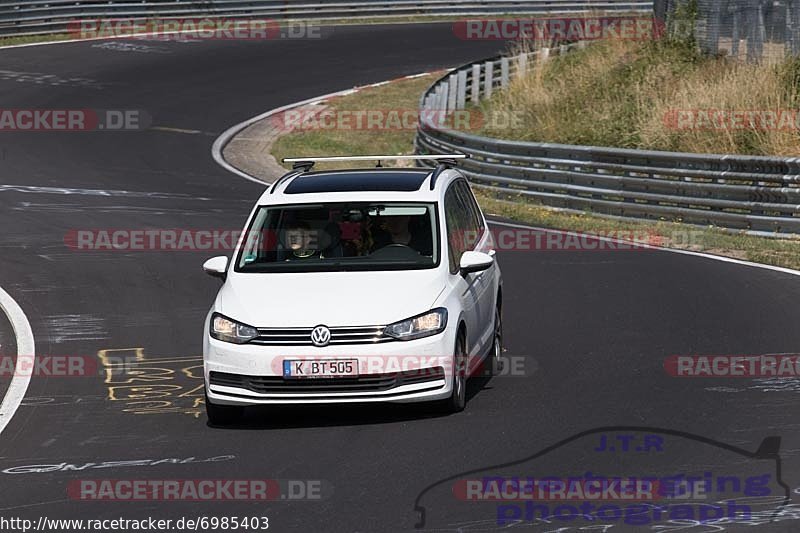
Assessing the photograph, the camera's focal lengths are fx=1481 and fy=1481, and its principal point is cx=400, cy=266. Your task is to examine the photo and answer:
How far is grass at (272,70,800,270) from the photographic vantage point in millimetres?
18938

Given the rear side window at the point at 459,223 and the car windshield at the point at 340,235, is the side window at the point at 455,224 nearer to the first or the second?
the rear side window at the point at 459,223

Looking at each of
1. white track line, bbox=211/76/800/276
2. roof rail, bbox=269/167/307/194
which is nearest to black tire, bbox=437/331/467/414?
roof rail, bbox=269/167/307/194

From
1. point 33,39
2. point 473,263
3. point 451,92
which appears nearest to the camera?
point 473,263

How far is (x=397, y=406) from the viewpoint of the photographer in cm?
1091

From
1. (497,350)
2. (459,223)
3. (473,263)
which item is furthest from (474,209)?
(473,263)

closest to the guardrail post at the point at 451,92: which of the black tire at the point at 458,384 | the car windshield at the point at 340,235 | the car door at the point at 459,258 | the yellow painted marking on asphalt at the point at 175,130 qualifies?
the yellow painted marking on asphalt at the point at 175,130

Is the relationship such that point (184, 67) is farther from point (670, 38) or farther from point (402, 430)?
point (402, 430)

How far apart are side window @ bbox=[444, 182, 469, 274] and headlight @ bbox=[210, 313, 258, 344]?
1.65 meters

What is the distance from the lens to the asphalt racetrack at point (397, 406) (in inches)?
328

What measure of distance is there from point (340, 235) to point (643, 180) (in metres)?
A: 11.8

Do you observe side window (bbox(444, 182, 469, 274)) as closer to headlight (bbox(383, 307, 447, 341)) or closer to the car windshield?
the car windshield

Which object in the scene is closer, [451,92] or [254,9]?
[451,92]

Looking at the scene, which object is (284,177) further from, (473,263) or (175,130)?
(175,130)

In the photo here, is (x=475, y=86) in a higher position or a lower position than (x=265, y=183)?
higher
